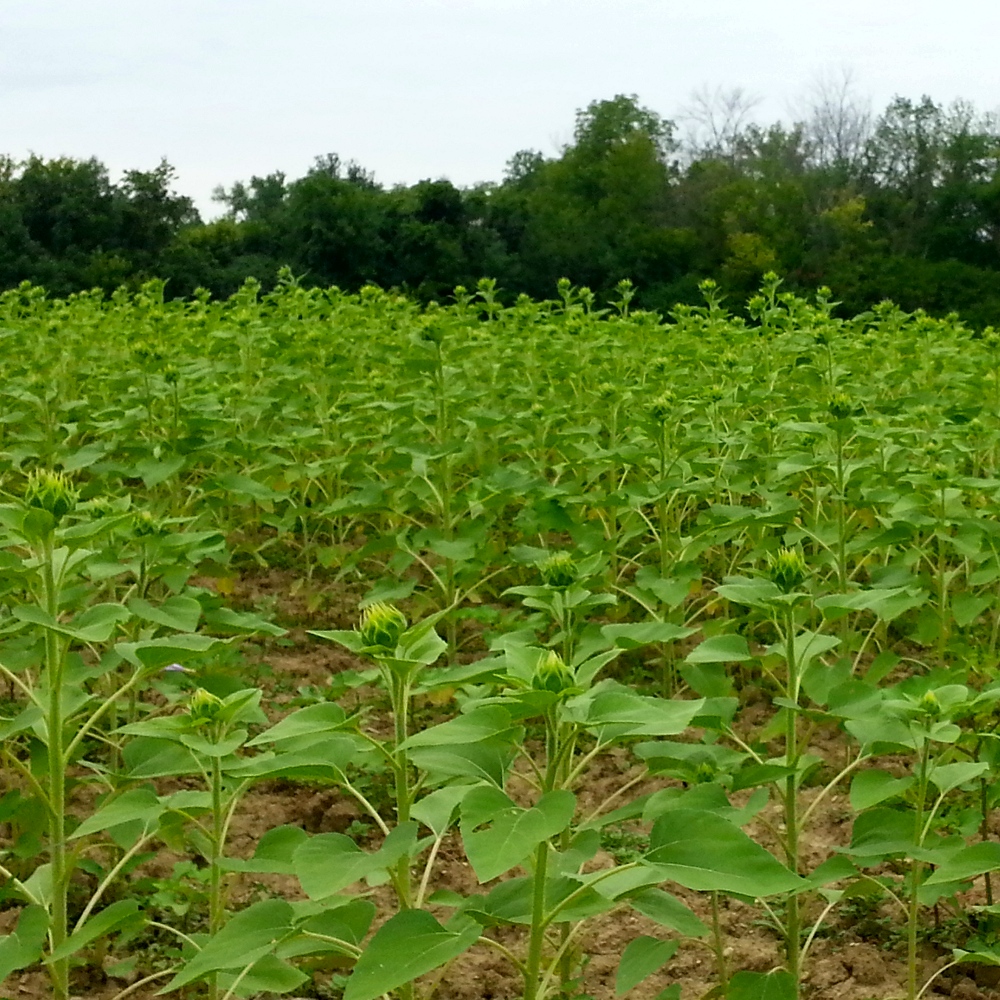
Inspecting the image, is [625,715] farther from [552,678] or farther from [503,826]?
[503,826]

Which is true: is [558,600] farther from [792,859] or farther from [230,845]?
[230,845]

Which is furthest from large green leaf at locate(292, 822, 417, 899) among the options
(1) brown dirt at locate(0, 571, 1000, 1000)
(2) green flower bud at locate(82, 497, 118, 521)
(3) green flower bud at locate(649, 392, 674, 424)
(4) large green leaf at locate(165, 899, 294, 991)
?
(3) green flower bud at locate(649, 392, 674, 424)

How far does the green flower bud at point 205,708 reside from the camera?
1.62m

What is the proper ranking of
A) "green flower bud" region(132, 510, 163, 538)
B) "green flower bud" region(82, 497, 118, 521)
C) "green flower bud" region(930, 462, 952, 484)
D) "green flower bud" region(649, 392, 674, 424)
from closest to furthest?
"green flower bud" region(82, 497, 118, 521)
"green flower bud" region(132, 510, 163, 538)
"green flower bud" region(930, 462, 952, 484)
"green flower bud" region(649, 392, 674, 424)

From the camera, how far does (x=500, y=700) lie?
140cm

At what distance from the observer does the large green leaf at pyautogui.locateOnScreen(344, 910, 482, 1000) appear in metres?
1.28

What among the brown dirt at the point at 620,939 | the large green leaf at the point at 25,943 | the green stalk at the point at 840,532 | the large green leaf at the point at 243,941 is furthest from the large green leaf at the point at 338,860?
the green stalk at the point at 840,532

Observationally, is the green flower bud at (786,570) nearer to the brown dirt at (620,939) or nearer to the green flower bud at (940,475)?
the brown dirt at (620,939)

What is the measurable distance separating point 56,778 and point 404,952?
0.73 metres

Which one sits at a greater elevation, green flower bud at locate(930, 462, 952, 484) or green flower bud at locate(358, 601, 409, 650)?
green flower bud at locate(358, 601, 409, 650)

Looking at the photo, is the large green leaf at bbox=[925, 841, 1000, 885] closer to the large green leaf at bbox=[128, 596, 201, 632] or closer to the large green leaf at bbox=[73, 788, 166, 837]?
the large green leaf at bbox=[73, 788, 166, 837]

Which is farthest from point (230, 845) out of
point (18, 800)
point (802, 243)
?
point (802, 243)

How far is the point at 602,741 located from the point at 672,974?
0.87m

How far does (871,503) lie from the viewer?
3357 mm
